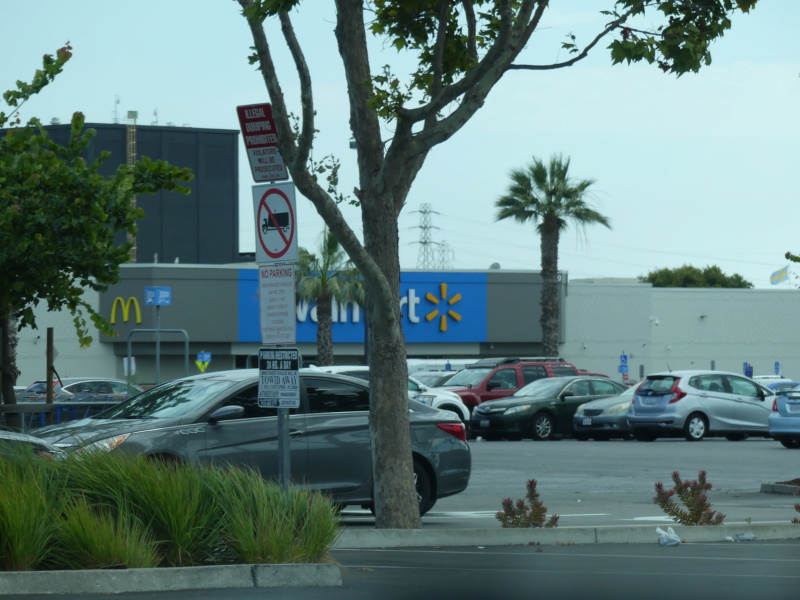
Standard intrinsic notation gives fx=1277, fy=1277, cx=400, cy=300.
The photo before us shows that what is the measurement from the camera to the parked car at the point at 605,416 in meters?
29.1

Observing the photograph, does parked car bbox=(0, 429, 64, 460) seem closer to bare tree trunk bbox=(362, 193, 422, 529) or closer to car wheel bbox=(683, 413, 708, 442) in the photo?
bare tree trunk bbox=(362, 193, 422, 529)

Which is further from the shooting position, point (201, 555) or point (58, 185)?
point (58, 185)

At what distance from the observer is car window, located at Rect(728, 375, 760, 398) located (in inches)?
1115

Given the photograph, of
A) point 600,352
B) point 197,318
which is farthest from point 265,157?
point 600,352

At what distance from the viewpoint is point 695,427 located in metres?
27.9

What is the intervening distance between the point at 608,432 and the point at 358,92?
2052cm

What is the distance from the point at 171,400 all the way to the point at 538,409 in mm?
18852

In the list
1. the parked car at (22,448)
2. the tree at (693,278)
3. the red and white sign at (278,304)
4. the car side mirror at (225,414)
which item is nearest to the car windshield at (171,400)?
the car side mirror at (225,414)

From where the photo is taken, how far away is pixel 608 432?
29.8 meters

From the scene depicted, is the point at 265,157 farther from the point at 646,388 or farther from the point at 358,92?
the point at 646,388

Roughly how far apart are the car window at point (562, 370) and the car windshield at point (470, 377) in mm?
2073

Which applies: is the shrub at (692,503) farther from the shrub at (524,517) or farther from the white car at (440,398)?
the white car at (440,398)

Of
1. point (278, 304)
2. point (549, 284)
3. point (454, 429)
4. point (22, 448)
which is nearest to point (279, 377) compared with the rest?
point (278, 304)

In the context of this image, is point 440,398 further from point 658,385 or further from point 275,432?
point 275,432
